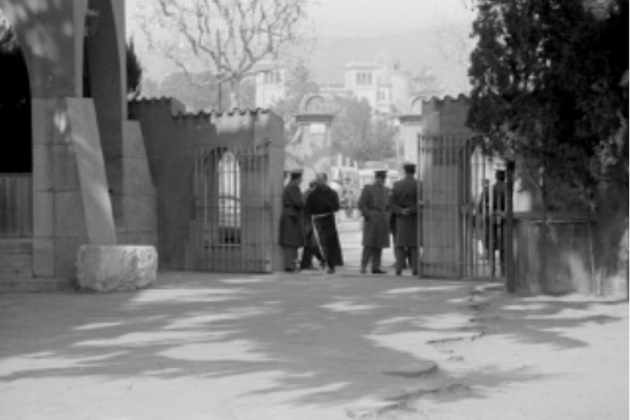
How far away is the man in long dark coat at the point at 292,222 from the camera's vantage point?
20688 millimetres

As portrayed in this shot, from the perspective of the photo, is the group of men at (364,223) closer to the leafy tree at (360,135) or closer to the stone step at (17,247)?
the stone step at (17,247)

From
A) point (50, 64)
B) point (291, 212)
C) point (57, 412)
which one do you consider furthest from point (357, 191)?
point (57, 412)

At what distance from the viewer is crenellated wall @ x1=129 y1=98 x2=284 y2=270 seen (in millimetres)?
20938

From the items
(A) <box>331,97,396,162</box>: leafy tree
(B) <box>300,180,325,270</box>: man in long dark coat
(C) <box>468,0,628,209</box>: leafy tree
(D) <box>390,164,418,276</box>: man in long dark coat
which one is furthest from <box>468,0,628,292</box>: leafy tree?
(A) <box>331,97,396,162</box>: leafy tree

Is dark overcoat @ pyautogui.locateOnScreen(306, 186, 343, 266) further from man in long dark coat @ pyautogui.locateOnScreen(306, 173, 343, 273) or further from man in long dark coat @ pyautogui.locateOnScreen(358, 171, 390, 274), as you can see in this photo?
man in long dark coat @ pyautogui.locateOnScreen(358, 171, 390, 274)

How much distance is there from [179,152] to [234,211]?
142 centimetres

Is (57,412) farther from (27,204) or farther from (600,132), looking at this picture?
(27,204)

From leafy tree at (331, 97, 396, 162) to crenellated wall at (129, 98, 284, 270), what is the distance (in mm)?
68635

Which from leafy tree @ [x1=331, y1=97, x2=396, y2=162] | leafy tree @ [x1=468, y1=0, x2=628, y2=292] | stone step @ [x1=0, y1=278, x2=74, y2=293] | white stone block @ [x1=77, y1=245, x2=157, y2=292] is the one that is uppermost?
leafy tree @ [x1=331, y1=97, x2=396, y2=162]

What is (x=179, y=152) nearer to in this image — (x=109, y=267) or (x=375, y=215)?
(x=375, y=215)

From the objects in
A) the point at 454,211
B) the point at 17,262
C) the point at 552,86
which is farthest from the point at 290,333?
the point at 454,211

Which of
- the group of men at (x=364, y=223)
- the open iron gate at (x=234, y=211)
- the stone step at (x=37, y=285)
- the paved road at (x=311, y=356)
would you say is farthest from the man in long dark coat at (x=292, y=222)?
the stone step at (x=37, y=285)

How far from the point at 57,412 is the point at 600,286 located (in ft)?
28.4

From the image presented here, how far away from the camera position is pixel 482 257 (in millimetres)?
18875
